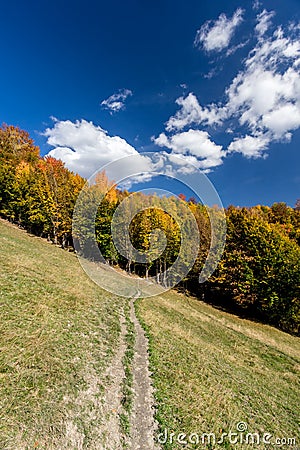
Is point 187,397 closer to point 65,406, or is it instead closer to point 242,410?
point 242,410

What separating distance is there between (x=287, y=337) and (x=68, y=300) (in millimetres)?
33066

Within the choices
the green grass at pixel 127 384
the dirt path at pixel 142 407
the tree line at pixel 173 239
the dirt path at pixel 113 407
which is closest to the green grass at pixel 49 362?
the dirt path at pixel 113 407

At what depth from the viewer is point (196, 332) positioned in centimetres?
2172

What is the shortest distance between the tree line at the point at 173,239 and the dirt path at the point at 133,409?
22.8 m

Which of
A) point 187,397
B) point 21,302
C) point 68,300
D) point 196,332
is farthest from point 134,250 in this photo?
point 187,397

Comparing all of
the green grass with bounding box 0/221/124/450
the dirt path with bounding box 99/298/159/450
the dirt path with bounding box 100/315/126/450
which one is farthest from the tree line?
the dirt path with bounding box 100/315/126/450

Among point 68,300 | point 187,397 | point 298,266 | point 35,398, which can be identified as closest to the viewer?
point 35,398

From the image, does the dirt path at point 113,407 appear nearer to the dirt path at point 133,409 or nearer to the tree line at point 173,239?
the dirt path at point 133,409

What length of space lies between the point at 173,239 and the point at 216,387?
35725 millimetres

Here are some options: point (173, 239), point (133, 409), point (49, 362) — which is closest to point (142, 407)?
point (133, 409)

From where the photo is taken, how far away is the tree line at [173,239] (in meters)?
37.5

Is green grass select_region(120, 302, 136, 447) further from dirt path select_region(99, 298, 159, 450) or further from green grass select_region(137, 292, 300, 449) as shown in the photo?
green grass select_region(137, 292, 300, 449)

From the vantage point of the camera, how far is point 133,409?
29.0ft

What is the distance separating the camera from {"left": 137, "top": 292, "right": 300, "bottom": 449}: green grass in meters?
9.14
